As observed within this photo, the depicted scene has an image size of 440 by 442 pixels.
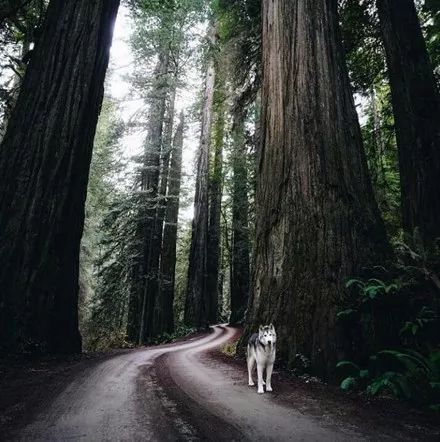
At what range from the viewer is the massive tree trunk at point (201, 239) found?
701 inches

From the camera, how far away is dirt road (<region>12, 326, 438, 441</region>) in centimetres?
257

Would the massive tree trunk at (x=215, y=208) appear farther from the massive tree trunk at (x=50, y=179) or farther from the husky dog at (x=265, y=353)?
the husky dog at (x=265, y=353)

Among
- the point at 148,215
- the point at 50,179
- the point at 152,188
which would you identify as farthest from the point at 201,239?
the point at 50,179

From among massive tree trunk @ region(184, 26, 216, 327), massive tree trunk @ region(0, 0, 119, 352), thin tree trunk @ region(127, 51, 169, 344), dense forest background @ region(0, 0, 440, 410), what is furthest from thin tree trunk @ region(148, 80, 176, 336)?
massive tree trunk @ region(0, 0, 119, 352)

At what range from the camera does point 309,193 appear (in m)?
5.61

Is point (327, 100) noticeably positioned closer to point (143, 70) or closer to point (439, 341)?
point (439, 341)

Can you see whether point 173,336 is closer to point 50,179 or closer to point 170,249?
point 170,249

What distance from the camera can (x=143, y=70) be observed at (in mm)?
20891

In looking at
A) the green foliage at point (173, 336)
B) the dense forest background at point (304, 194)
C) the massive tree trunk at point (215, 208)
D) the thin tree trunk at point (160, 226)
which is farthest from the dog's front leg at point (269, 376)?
the massive tree trunk at point (215, 208)

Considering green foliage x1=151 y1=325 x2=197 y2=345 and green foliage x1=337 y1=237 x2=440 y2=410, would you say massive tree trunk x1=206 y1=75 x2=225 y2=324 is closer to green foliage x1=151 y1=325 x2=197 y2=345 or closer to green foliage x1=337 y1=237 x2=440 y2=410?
green foliage x1=151 y1=325 x2=197 y2=345

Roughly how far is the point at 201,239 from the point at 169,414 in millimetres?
15615

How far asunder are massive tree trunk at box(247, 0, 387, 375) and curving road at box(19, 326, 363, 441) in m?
1.17

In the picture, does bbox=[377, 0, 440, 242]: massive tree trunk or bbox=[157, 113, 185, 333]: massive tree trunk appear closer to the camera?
bbox=[377, 0, 440, 242]: massive tree trunk

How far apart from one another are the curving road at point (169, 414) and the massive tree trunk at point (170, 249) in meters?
12.3
